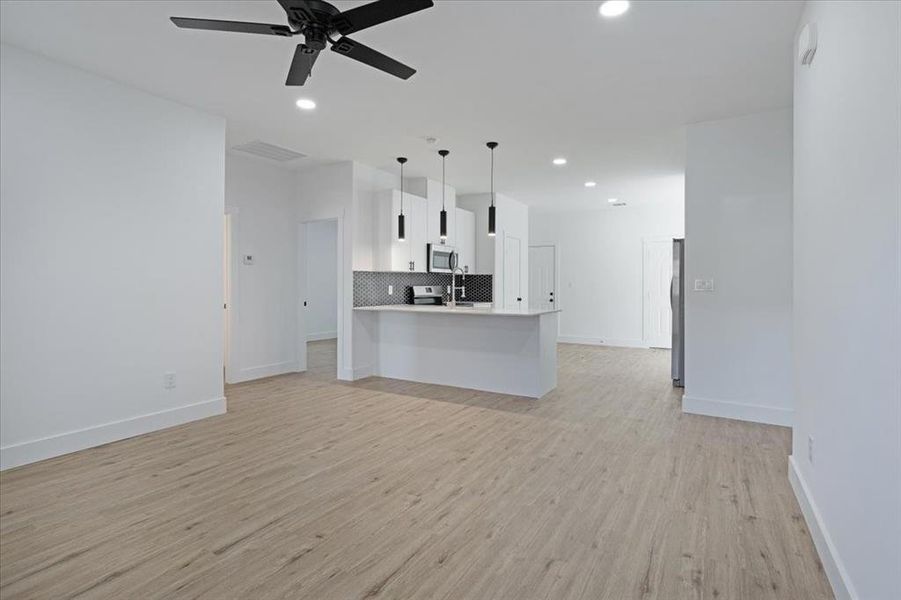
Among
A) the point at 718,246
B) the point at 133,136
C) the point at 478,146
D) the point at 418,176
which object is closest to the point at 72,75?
the point at 133,136

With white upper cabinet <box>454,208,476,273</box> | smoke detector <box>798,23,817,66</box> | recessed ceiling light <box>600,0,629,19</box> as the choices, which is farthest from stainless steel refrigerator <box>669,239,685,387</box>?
recessed ceiling light <box>600,0,629,19</box>

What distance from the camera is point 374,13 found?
6.84 feet

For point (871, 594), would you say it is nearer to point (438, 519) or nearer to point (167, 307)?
point (438, 519)

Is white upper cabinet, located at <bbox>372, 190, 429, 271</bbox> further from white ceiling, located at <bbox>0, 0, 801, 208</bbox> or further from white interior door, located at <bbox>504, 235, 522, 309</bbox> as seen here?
white interior door, located at <bbox>504, 235, 522, 309</bbox>

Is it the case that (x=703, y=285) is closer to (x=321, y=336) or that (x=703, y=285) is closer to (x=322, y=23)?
(x=322, y=23)

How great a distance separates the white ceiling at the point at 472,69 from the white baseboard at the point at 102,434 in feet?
9.07

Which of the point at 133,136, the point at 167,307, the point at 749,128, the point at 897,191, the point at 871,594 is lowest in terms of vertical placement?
the point at 871,594

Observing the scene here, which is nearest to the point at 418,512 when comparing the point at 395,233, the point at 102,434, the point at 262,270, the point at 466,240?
the point at 102,434

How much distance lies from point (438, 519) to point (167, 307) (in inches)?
124

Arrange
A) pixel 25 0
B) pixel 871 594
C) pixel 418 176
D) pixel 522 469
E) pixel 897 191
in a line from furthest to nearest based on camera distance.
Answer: pixel 418 176
pixel 522 469
pixel 25 0
pixel 871 594
pixel 897 191

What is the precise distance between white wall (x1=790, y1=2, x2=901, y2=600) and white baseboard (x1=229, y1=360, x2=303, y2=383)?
18.8 feet

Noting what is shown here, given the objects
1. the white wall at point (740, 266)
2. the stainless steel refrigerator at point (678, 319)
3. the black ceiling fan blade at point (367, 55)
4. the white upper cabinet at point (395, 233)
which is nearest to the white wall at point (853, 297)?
the white wall at point (740, 266)

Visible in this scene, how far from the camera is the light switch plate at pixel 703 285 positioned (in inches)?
171

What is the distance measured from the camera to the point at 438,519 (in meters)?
2.37
